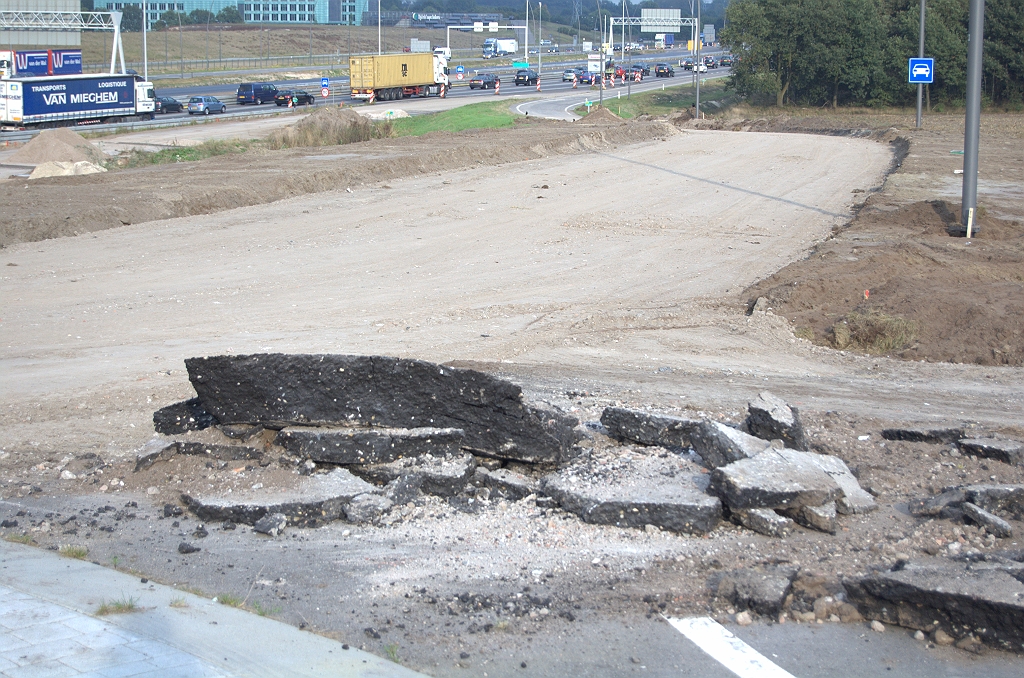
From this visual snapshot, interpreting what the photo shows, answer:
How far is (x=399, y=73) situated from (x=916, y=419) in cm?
7171

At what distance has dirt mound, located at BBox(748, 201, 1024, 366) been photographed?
1178cm

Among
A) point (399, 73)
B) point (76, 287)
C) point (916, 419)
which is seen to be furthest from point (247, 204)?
point (399, 73)

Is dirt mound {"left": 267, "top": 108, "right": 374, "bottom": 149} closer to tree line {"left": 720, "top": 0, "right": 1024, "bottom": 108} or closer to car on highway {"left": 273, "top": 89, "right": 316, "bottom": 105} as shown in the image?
car on highway {"left": 273, "top": 89, "right": 316, "bottom": 105}

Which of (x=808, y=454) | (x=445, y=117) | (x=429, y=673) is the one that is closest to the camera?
(x=429, y=673)

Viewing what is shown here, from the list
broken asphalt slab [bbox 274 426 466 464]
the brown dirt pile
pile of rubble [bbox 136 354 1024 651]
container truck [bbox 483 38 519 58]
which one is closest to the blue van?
the brown dirt pile

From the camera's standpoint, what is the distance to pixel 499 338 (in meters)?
12.4

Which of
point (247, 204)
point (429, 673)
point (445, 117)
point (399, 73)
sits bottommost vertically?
point (429, 673)

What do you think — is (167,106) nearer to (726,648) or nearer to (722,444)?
(722,444)

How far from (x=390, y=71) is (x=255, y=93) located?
1080 centimetres

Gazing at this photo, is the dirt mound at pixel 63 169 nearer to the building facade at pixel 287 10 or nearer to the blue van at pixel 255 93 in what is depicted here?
the blue van at pixel 255 93

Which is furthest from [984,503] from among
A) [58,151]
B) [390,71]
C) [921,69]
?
[390,71]

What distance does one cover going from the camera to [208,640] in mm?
4887

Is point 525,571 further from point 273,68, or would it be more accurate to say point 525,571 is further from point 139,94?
point 273,68

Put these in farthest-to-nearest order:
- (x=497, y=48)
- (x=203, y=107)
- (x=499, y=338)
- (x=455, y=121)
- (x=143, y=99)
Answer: (x=497, y=48)
(x=203, y=107)
(x=143, y=99)
(x=455, y=121)
(x=499, y=338)
